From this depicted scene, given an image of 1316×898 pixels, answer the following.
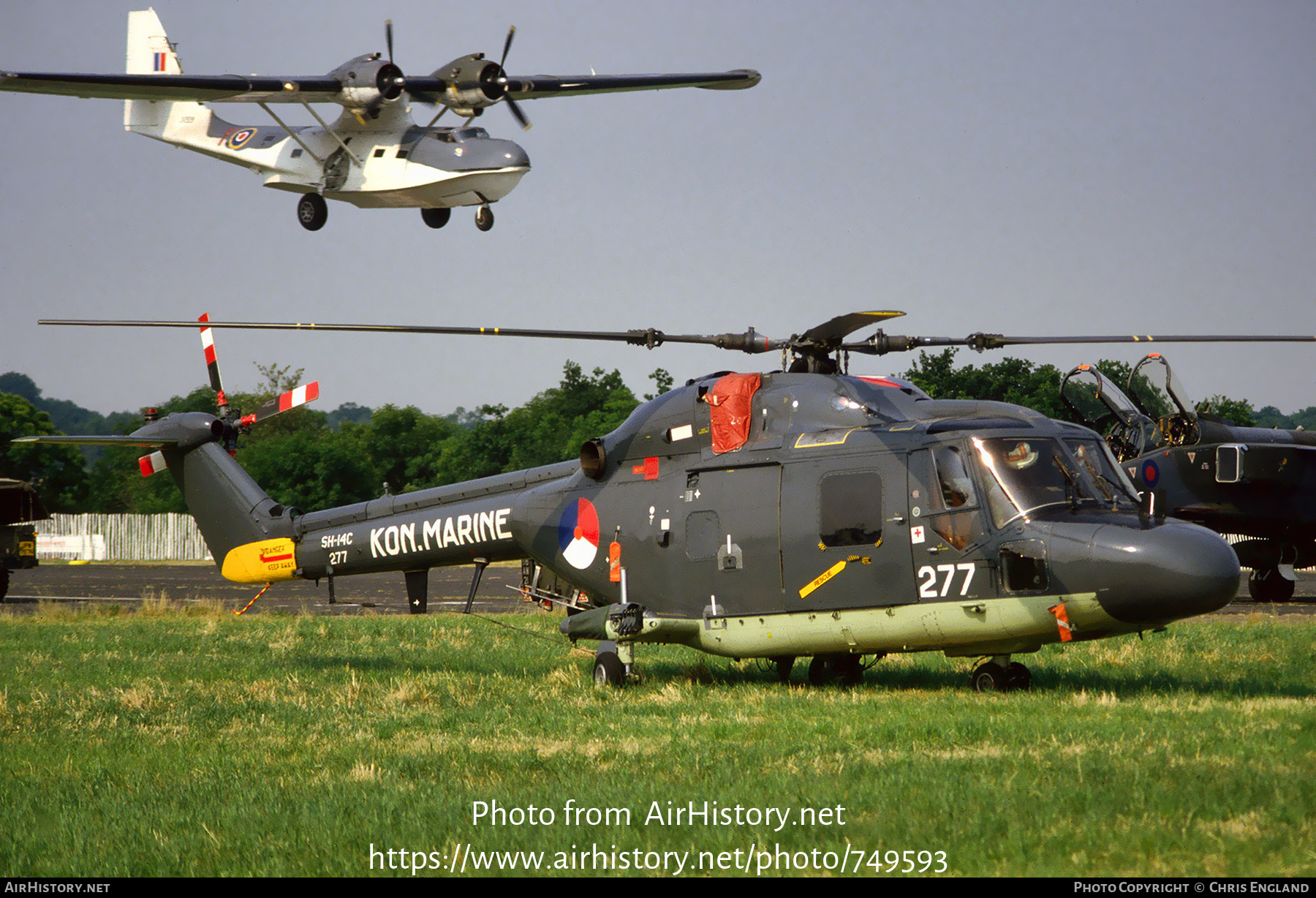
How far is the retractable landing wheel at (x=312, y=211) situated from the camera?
17266mm

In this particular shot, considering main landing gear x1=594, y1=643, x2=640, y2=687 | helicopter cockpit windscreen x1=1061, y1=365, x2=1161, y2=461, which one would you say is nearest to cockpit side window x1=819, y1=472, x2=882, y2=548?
main landing gear x1=594, y1=643, x2=640, y2=687

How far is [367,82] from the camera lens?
1555cm

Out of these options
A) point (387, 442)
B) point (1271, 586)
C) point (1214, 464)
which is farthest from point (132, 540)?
point (1214, 464)

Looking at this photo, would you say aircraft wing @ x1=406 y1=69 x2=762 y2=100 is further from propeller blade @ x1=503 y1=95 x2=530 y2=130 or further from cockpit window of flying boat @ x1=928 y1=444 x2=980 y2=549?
cockpit window of flying boat @ x1=928 y1=444 x2=980 y2=549

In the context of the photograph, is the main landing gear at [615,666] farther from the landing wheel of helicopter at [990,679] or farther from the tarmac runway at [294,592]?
the tarmac runway at [294,592]

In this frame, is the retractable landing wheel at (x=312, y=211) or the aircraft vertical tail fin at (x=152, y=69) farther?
the retractable landing wheel at (x=312, y=211)

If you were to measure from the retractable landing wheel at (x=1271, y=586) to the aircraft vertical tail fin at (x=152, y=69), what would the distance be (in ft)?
75.0

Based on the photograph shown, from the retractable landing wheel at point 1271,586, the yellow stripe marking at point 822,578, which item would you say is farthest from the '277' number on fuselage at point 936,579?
the retractable landing wheel at point 1271,586

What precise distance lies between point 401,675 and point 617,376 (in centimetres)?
7390

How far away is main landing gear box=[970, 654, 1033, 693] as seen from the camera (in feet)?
37.9

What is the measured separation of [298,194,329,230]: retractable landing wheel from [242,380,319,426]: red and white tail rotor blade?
2739mm

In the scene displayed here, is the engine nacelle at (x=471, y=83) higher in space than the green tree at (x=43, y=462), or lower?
higher

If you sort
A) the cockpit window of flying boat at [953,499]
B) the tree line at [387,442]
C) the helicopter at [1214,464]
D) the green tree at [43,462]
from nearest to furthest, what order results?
the cockpit window of flying boat at [953,499]
the helicopter at [1214,464]
the tree line at [387,442]
the green tree at [43,462]
